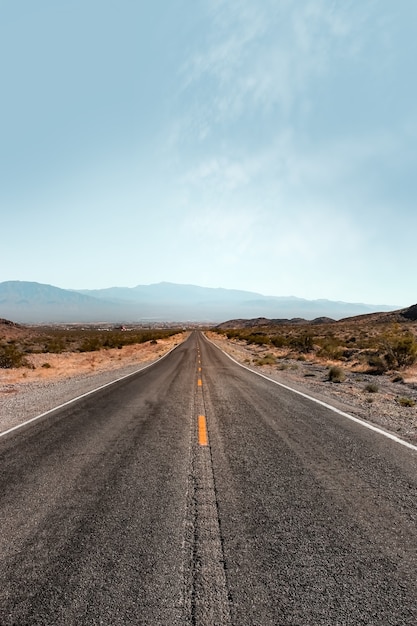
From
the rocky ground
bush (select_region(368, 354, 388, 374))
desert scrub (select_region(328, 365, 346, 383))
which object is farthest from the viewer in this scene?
bush (select_region(368, 354, 388, 374))

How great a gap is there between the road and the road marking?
4 centimetres

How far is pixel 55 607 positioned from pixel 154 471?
2.65 m

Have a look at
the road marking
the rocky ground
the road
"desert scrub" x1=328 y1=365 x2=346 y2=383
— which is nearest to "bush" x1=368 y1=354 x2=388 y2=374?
the rocky ground

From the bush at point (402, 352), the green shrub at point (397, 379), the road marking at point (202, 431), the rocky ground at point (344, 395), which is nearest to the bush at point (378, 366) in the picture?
the bush at point (402, 352)

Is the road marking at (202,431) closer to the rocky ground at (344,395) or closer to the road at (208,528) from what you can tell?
the road at (208,528)

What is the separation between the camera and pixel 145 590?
2715mm

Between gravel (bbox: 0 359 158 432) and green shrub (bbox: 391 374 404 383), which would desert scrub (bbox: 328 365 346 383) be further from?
gravel (bbox: 0 359 158 432)

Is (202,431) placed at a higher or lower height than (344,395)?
higher

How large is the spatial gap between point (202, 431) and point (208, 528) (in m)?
3.70

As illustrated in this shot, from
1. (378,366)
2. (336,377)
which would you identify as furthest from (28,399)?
(378,366)

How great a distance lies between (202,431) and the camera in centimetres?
728

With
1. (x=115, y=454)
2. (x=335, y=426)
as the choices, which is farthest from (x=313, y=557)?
(x=335, y=426)

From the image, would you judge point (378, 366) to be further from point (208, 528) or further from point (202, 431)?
point (208, 528)

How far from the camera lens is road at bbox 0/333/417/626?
2.57m
